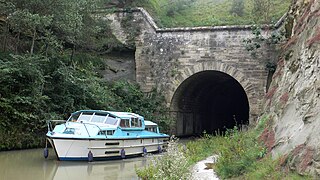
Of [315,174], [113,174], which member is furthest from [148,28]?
[315,174]

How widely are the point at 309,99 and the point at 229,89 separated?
22.3 m

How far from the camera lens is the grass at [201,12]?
25.6m

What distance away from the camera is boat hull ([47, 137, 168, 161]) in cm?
1322

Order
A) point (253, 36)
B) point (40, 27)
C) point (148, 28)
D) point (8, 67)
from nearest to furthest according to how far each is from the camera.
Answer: point (8, 67), point (40, 27), point (253, 36), point (148, 28)

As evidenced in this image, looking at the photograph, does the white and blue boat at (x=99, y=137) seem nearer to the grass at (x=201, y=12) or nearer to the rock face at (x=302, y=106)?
the rock face at (x=302, y=106)

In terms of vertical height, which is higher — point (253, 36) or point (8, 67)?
point (253, 36)

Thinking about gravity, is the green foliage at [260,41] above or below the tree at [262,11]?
below

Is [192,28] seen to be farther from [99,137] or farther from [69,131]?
[69,131]

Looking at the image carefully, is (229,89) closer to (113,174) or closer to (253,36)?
(253,36)

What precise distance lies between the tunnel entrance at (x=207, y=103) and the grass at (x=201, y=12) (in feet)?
12.9

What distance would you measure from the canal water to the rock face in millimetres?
4191

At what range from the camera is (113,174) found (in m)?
11.6

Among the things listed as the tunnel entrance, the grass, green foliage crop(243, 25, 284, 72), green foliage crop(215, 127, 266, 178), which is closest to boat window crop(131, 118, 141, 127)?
the tunnel entrance

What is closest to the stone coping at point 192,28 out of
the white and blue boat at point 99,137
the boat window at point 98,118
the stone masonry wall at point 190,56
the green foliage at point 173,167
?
the stone masonry wall at point 190,56
